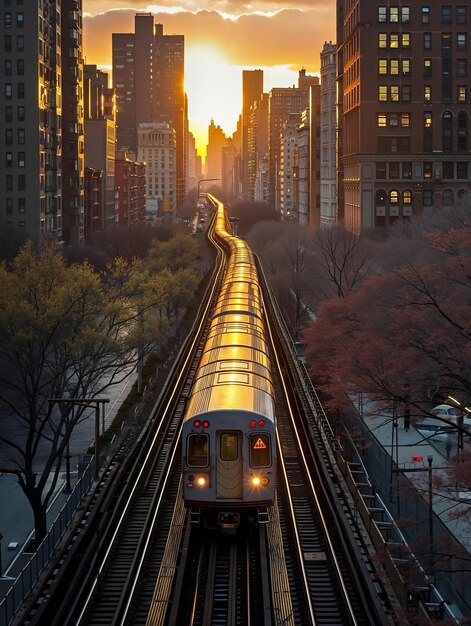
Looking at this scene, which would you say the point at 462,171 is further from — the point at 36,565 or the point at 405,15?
the point at 36,565

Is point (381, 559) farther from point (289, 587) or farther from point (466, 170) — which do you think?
point (466, 170)

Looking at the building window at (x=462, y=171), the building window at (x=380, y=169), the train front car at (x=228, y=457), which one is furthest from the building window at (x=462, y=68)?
the train front car at (x=228, y=457)

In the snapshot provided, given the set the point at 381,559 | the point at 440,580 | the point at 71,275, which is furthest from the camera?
the point at 71,275

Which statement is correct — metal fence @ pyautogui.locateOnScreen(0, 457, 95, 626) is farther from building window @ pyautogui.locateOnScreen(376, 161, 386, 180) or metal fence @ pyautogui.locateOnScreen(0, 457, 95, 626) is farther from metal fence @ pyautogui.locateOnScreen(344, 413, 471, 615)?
building window @ pyautogui.locateOnScreen(376, 161, 386, 180)

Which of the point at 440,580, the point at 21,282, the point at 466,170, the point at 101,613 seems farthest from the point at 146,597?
the point at 466,170

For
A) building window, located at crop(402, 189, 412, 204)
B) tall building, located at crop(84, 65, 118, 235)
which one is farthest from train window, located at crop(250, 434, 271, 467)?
tall building, located at crop(84, 65, 118, 235)

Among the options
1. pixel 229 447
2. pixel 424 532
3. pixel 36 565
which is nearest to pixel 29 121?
pixel 229 447
